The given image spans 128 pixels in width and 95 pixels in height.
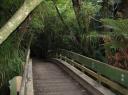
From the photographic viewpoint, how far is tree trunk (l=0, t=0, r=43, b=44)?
5875 millimetres

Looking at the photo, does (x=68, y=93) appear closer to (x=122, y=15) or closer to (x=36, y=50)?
(x=122, y=15)

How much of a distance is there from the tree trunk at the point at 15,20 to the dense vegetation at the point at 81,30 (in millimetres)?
3381

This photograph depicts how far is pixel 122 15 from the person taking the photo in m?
12.8

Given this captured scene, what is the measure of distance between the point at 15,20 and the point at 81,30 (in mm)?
13441

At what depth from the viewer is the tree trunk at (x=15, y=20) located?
5.88 m

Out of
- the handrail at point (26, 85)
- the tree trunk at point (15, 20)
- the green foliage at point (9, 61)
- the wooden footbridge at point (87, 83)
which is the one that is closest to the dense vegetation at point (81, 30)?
the green foliage at point (9, 61)

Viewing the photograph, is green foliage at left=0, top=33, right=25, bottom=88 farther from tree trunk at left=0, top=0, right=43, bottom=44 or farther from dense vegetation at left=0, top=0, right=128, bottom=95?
tree trunk at left=0, top=0, right=43, bottom=44

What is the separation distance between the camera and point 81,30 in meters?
19.2

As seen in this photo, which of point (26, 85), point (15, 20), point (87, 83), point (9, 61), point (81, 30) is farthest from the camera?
point (81, 30)

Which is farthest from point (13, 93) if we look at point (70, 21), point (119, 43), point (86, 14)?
point (70, 21)

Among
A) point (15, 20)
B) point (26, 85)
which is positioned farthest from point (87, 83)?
point (15, 20)

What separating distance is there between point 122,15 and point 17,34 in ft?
15.7

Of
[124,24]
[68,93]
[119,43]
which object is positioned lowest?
[68,93]

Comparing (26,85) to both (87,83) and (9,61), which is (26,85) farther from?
(9,61)
